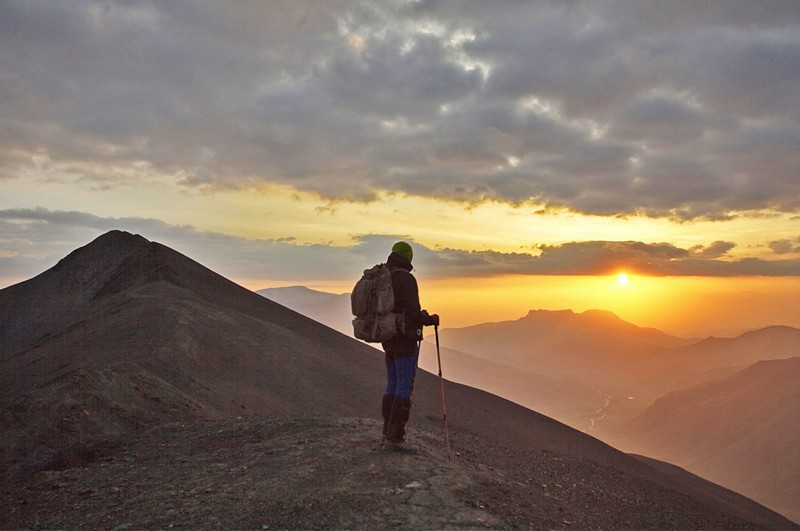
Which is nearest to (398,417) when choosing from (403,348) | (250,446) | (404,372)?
(404,372)

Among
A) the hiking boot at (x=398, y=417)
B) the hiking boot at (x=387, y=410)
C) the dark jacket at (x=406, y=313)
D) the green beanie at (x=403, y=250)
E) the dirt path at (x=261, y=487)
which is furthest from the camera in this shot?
the green beanie at (x=403, y=250)

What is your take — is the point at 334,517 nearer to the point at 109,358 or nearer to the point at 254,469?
the point at 254,469

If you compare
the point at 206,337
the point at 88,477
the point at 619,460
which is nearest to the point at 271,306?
A: the point at 206,337

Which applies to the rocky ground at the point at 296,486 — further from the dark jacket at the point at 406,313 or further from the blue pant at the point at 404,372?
the dark jacket at the point at 406,313

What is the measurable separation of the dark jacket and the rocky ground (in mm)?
1728

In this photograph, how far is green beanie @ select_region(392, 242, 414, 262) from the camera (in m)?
9.45

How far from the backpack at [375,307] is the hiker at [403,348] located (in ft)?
0.33

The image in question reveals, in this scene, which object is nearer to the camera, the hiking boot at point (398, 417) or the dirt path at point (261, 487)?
the dirt path at point (261, 487)

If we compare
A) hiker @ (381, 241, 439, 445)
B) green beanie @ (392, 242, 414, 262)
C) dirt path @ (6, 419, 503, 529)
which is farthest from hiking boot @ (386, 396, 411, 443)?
green beanie @ (392, 242, 414, 262)

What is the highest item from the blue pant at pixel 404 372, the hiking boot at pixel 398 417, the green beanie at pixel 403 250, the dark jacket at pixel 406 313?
the green beanie at pixel 403 250

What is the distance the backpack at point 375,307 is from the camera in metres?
8.96

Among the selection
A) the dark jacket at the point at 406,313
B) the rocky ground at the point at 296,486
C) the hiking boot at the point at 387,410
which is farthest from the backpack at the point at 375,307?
the rocky ground at the point at 296,486

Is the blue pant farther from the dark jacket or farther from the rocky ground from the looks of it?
the rocky ground

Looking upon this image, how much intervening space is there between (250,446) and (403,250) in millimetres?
4666
